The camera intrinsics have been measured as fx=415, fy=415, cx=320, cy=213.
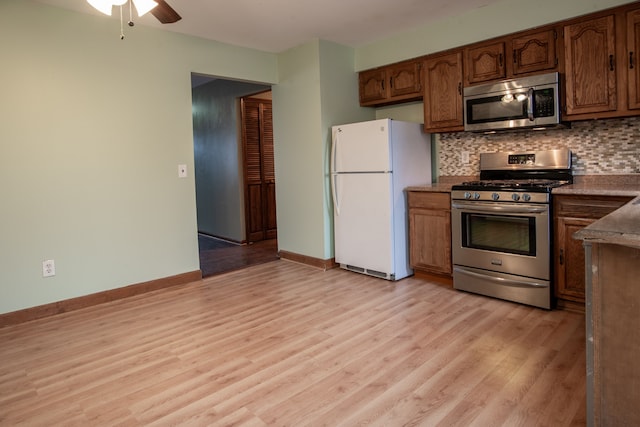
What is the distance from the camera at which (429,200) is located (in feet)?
12.3

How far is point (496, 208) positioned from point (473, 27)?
1640 millimetres

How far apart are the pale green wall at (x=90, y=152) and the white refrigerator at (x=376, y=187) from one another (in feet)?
4.92

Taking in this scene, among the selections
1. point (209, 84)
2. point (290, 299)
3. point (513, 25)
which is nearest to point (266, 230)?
point (209, 84)

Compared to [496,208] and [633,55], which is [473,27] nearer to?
[633,55]

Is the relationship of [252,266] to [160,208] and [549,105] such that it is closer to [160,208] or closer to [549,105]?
[160,208]

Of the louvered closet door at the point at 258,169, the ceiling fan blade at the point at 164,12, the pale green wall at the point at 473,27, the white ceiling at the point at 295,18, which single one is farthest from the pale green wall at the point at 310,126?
the ceiling fan blade at the point at 164,12

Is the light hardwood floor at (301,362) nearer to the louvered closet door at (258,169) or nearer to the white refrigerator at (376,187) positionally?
the white refrigerator at (376,187)

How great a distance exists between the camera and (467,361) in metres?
2.30

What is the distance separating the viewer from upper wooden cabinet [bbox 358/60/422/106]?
4.12m

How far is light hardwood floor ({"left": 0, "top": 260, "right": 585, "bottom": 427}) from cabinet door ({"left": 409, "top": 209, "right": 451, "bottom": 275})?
0.27 m

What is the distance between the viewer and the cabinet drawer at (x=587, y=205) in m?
2.68

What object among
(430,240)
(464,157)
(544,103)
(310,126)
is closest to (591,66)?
(544,103)

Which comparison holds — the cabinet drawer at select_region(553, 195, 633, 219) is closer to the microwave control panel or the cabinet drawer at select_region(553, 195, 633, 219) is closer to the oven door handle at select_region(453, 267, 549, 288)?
the oven door handle at select_region(453, 267, 549, 288)

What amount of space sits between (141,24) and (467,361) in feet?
12.2
